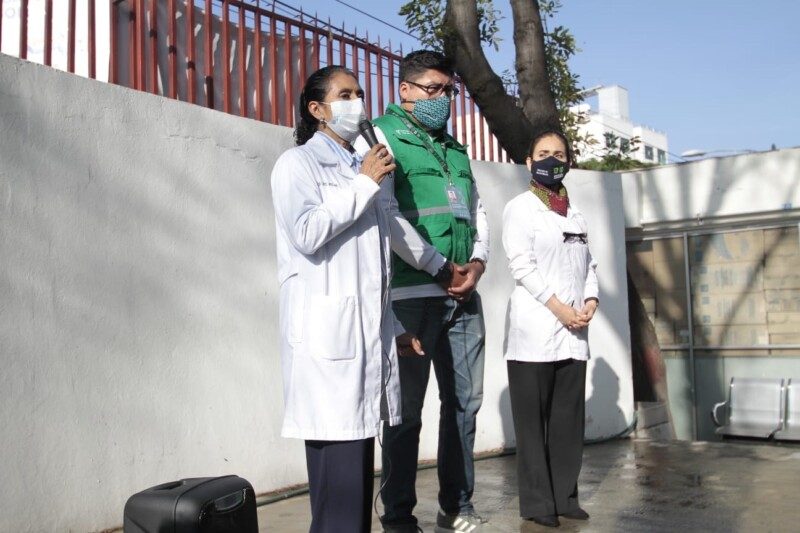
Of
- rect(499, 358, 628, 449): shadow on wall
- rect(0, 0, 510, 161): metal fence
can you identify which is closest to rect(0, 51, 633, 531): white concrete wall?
rect(0, 0, 510, 161): metal fence

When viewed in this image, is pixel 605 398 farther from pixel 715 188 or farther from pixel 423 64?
pixel 423 64

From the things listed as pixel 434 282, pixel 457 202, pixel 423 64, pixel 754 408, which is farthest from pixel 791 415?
pixel 423 64

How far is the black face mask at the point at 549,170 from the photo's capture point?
4703 millimetres

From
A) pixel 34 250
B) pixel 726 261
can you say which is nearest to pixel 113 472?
pixel 34 250

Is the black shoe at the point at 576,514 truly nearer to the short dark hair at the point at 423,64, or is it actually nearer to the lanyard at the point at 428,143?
the lanyard at the point at 428,143

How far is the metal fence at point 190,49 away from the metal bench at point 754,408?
4836mm

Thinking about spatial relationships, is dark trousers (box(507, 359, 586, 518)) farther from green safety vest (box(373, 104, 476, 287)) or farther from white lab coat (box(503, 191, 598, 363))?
green safety vest (box(373, 104, 476, 287))

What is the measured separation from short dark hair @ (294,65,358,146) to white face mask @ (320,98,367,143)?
0.22ft

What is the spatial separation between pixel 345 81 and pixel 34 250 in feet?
5.69

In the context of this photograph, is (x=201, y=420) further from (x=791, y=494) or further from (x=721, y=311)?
(x=721, y=311)

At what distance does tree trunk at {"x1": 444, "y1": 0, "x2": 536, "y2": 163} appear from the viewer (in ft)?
26.7

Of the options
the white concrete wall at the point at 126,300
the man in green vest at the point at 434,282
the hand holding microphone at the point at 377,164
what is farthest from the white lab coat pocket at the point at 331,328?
the white concrete wall at the point at 126,300

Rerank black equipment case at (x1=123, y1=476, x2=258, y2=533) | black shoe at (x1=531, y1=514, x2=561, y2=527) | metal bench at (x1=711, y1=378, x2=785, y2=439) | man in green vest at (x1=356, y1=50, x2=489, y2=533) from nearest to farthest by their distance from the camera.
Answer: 1. black equipment case at (x1=123, y1=476, x2=258, y2=533)
2. man in green vest at (x1=356, y1=50, x2=489, y2=533)
3. black shoe at (x1=531, y1=514, x2=561, y2=527)
4. metal bench at (x1=711, y1=378, x2=785, y2=439)

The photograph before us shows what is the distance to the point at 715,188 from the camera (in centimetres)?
936
